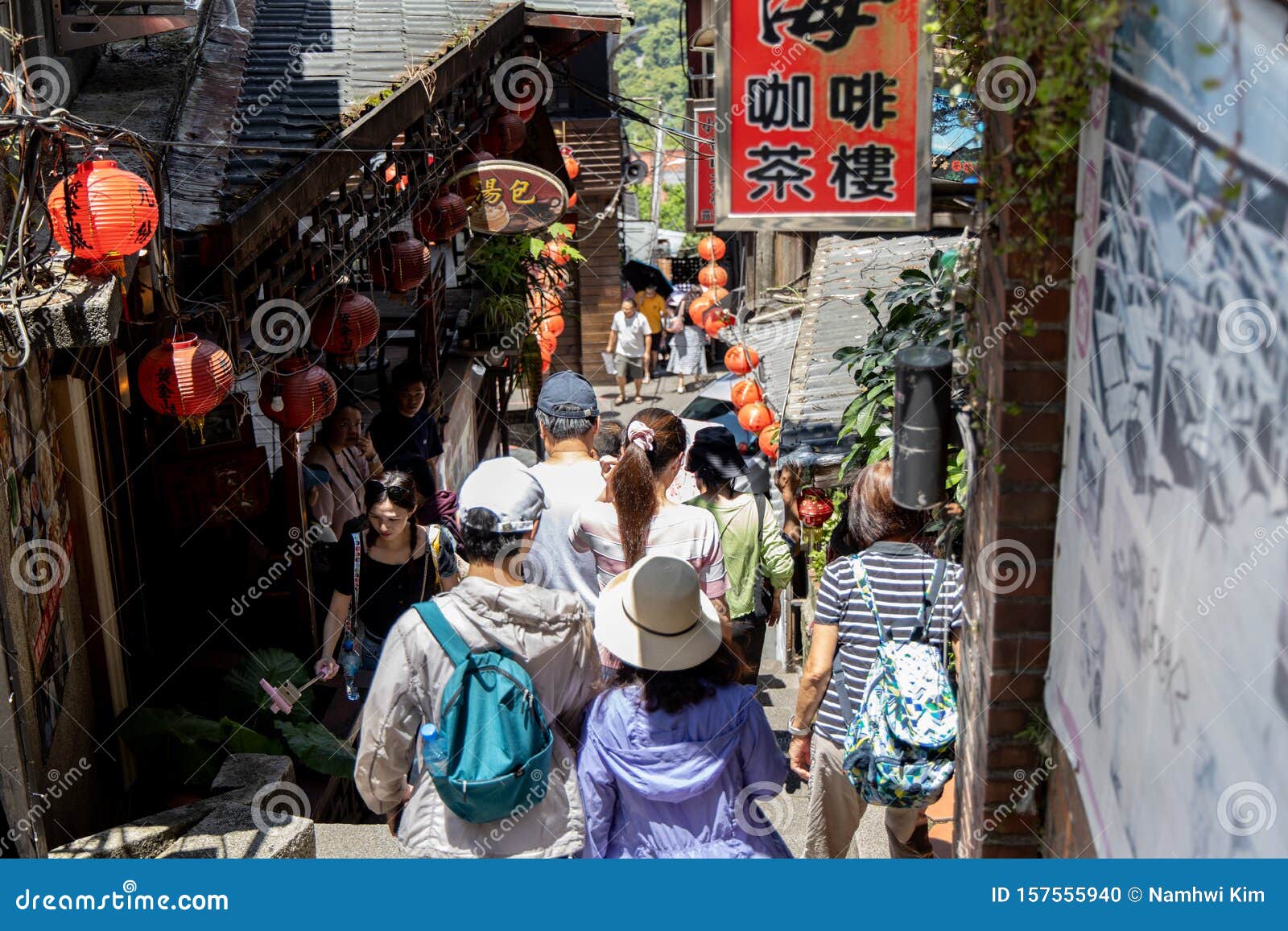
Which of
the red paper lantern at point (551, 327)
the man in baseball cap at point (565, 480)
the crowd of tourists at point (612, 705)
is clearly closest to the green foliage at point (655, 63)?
the red paper lantern at point (551, 327)

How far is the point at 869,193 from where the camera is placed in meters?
4.50

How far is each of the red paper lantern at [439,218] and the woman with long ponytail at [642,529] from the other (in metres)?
5.01

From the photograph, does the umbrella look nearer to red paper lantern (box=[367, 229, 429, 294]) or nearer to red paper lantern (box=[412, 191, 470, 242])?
red paper lantern (box=[412, 191, 470, 242])

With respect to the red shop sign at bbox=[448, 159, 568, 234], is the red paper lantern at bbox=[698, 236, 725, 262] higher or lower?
lower

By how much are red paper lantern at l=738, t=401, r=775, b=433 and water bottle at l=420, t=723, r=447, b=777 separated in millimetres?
9841

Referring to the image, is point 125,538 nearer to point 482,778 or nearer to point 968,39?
point 482,778

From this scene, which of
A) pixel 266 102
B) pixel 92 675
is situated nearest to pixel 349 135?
pixel 266 102

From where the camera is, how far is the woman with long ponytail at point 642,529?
5.24 metres

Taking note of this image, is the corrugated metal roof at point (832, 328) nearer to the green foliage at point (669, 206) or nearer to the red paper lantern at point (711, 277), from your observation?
the red paper lantern at point (711, 277)

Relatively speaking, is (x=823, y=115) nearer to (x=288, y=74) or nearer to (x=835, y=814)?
(x=835, y=814)

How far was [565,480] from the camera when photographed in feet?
18.7

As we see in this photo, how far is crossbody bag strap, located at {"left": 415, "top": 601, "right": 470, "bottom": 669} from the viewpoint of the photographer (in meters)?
3.70

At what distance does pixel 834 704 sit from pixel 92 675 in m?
4.10

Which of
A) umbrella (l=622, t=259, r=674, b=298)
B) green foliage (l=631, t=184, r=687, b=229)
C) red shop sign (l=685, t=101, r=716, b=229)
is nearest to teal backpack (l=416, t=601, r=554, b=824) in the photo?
red shop sign (l=685, t=101, r=716, b=229)
